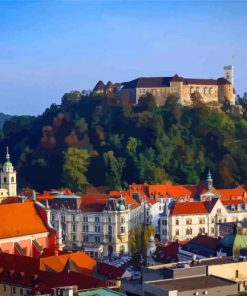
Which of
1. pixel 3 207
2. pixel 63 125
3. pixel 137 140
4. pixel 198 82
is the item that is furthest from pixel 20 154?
pixel 3 207

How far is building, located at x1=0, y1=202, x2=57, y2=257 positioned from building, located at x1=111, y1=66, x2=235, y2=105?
4347cm

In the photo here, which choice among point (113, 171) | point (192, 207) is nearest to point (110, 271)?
point (192, 207)

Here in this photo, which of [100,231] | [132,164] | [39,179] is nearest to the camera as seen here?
[100,231]

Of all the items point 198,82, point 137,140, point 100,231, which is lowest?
point 100,231

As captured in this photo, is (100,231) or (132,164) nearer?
(100,231)

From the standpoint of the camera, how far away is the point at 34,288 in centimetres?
3347

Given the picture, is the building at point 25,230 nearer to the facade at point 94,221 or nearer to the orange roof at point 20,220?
the orange roof at point 20,220

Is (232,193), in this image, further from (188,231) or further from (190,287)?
(190,287)

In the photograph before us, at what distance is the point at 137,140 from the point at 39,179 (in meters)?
10.2

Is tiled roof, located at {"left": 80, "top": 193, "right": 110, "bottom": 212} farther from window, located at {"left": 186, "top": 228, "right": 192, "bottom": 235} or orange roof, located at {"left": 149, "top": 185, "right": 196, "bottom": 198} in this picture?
orange roof, located at {"left": 149, "top": 185, "right": 196, "bottom": 198}

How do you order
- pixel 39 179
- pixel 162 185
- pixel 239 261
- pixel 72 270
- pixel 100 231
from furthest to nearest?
pixel 39 179 < pixel 162 185 < pixel 100 231 < pixel 72 270 < pixel 239 261

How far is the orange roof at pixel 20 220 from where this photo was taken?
43969 mm

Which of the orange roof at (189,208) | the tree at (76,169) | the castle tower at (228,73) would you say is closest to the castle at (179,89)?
the castle tower at (228,73)

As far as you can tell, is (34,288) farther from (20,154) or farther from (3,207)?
(20,154)
